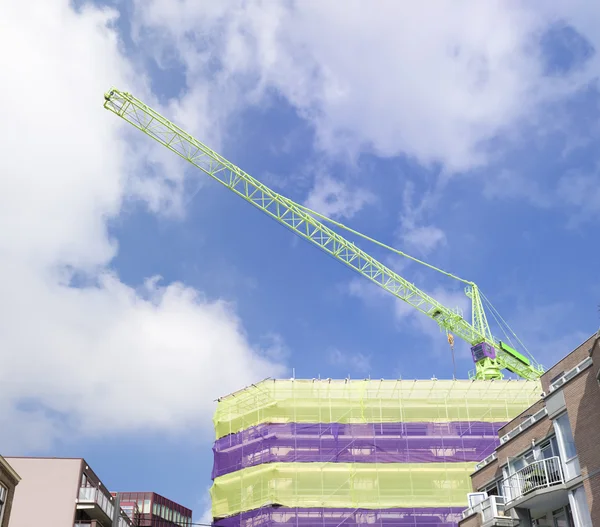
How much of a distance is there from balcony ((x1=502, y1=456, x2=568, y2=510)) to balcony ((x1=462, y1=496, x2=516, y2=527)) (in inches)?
19.4

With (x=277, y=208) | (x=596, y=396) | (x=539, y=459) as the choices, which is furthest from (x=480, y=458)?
(x=277, y=208)

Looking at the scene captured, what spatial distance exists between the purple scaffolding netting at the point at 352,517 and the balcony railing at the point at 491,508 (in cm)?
1826

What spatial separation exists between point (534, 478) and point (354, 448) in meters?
24.6

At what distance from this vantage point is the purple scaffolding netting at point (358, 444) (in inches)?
2083

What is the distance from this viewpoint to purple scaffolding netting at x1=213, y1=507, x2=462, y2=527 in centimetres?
4988

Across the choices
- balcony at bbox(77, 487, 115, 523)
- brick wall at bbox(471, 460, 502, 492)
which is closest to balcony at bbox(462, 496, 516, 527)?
brick wall at bbox(471, 460, 502, 492)

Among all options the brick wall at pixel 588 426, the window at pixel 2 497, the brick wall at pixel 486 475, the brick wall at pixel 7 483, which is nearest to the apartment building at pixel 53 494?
the brick wall at pixel 7 483

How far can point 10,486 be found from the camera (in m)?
40.9

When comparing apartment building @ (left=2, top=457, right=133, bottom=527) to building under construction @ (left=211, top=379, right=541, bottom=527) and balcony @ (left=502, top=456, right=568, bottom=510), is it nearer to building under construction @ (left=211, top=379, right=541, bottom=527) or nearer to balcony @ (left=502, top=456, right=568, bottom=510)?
building under construction @ (left=211, top=379, right=541, bottom=527)

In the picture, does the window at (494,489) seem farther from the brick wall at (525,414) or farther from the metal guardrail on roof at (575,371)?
the metal guardrail on roof at (575,371)

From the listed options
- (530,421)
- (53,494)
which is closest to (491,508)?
A: (530,421)

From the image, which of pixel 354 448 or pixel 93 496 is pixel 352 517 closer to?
pixel 354 448

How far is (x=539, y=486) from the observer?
94.4 feet

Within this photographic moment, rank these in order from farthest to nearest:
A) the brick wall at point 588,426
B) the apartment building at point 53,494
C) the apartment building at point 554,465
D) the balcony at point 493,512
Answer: the apartment building at point 53,494 < the balcony at point 493,512 < the apartment building at point 554,465 < the brick wall at point 588,426
